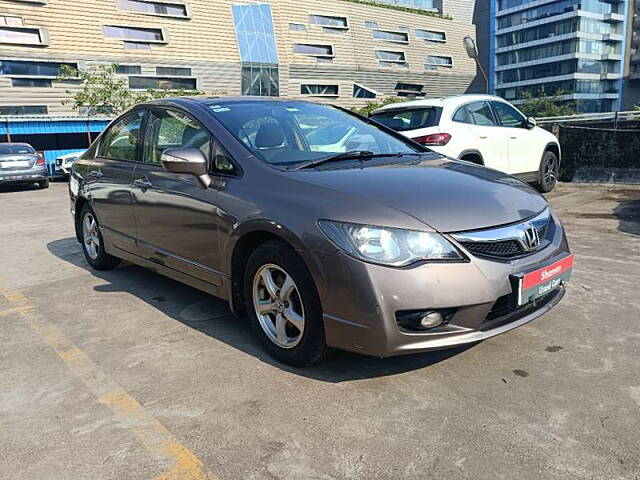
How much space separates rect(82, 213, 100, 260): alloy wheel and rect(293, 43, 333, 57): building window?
43.5 metres

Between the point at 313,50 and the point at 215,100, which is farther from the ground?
the point at 313,50

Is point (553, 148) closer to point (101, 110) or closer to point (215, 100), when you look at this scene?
point (215, 100)

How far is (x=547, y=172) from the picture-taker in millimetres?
9359

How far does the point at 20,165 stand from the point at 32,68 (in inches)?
842

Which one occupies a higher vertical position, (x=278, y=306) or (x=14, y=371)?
(x=278, y=306)

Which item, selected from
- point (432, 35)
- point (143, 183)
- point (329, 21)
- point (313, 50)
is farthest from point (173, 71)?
point (143, 183)

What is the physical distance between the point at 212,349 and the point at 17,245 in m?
4.92

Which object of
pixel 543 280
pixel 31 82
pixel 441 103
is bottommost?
pixel 543 280

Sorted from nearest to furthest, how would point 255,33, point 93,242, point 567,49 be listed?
point 93,242 → point 255,33 → point 567,49

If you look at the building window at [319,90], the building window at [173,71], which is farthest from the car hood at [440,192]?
the building window at [319,90]

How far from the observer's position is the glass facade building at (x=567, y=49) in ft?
247

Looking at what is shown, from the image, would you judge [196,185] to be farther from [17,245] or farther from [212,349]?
[17,245]

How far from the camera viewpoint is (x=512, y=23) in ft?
278

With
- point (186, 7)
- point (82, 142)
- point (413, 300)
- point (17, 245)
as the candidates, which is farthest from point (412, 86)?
point (413, 300)
